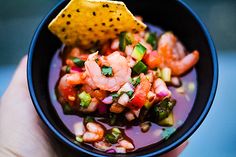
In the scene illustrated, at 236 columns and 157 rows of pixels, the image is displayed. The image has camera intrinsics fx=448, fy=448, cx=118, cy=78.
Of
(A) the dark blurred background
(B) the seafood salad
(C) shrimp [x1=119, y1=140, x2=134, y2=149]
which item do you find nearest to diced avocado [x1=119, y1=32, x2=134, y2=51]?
(B) the seafood salad

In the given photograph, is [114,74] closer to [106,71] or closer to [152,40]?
[106,71]

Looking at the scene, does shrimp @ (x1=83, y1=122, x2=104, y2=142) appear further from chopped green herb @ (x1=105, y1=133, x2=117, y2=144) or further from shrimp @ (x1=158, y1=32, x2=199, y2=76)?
shrimp @ (x1=158, y1=32, x2=199, y2=76)

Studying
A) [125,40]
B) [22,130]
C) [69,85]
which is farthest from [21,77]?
[125,40]

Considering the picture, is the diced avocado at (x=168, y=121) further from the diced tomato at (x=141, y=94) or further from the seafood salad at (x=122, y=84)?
the diced tomato at (x=141, y=94)

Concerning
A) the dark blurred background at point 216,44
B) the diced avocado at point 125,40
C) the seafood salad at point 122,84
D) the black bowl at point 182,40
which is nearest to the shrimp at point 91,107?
the seafood salad at point 122,84

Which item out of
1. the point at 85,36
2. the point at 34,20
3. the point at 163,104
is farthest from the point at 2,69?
the point at 163,104
